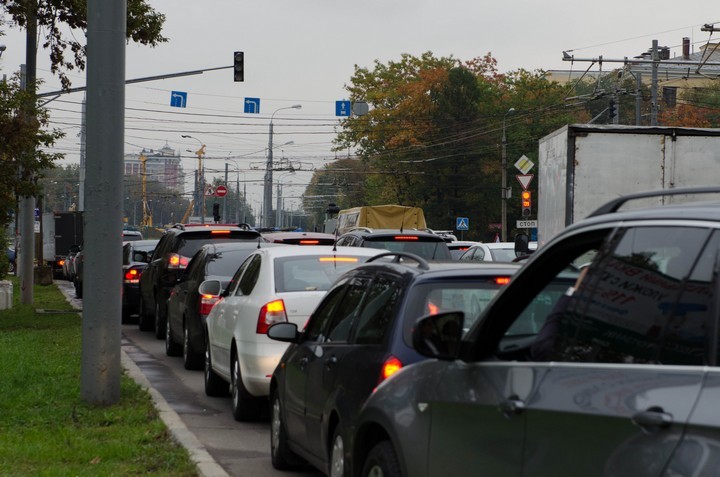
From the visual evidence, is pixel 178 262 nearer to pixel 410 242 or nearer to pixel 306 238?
pixel 306 238

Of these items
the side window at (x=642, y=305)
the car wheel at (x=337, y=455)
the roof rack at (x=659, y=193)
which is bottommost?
the car wheel at (x=337, y=455)

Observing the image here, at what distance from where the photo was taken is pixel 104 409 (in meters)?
10.4

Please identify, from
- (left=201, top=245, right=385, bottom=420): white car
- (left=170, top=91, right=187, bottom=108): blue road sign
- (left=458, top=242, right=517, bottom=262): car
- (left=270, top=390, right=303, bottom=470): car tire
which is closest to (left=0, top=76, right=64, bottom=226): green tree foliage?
(left=458, top=242, right=517, bottom=262): car

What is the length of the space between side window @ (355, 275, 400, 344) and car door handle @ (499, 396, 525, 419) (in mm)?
2148

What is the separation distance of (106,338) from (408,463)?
6291mm

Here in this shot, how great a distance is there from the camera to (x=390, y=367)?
5.84 metres

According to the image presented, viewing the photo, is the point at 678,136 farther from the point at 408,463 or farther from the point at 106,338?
the point at 408,463

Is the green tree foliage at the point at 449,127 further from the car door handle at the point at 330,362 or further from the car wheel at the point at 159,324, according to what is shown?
the car door handle at the point at 330,362

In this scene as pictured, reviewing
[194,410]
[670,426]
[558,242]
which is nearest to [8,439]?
[194,410]

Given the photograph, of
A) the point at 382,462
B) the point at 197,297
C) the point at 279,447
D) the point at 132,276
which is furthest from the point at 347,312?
the point at 132,276

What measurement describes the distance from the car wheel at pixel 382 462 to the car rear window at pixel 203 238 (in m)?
13.0

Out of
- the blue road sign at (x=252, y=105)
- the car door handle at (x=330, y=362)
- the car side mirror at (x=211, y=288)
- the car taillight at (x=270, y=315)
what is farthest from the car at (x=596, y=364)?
the blue road sign at (x=252, y=105)

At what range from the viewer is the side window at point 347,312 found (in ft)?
22.5

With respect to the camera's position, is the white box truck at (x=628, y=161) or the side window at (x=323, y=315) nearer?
the side window at (x=323, y=315)
